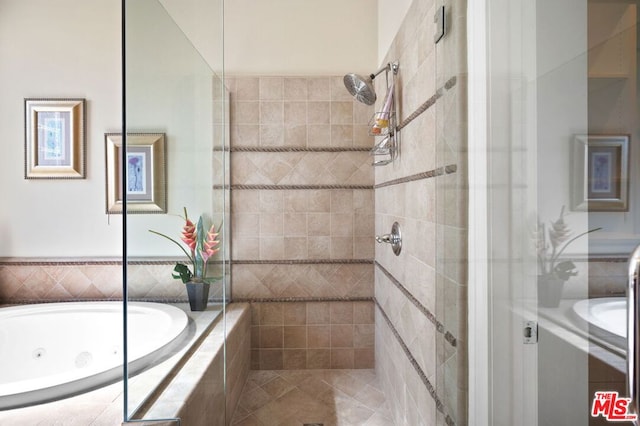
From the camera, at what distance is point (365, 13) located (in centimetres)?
254

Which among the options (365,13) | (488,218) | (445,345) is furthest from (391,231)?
(365,13)

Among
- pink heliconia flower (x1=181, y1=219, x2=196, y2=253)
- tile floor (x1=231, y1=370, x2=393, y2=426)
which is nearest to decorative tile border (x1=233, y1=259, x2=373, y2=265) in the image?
tile floor (x1=231, y1=370, x2=393, y2=426)

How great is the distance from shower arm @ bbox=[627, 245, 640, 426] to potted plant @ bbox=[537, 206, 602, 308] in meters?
0.22

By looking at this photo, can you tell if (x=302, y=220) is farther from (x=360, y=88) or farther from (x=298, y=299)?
(x=360, y=88)

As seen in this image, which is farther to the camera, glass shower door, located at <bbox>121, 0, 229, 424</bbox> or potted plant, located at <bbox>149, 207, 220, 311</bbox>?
potted plant, located at <bbox>149, 207, 220, 311</bbox>

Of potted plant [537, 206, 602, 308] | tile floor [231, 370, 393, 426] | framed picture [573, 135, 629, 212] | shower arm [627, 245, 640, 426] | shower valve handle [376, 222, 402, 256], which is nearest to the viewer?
shower arm [627, 245, 640, 426]

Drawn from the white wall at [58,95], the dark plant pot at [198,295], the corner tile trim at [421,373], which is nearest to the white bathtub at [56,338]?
the white wall at [58,95]

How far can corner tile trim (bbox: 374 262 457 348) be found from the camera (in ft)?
3.17

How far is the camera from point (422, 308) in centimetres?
143

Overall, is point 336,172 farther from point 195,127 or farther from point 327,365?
point 327,365

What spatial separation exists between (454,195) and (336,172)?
1.59m

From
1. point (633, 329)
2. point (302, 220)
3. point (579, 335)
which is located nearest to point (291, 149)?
point (302, 220)

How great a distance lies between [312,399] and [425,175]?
5.07 ft

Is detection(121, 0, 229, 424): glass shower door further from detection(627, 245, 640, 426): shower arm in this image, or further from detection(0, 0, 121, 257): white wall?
detection(0, 0, 121, 257): white wall
